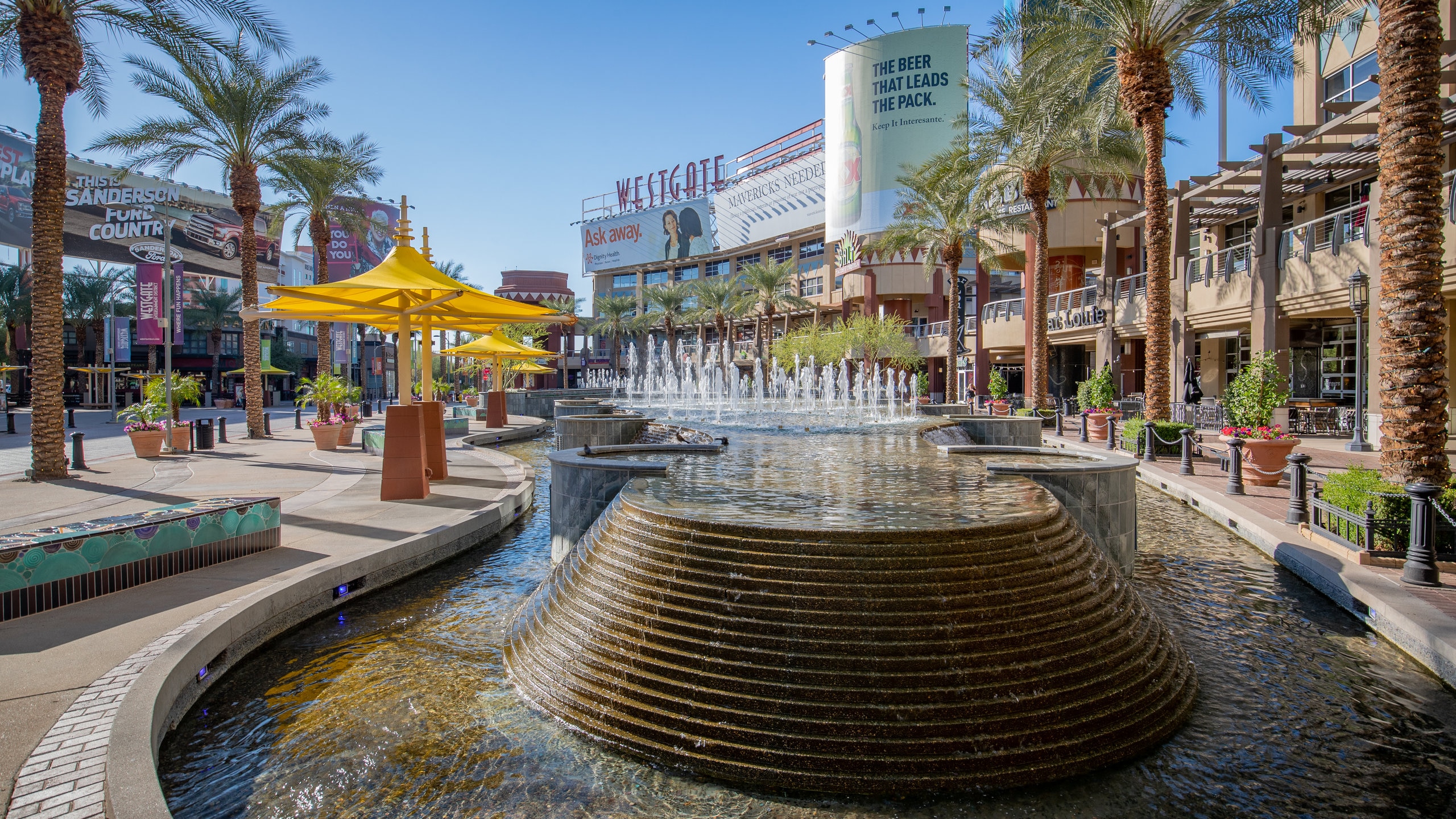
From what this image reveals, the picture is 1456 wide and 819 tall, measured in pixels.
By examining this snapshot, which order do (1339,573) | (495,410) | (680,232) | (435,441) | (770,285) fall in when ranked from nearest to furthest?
(1339,573), (435,441), (495,410), (770,285), (680,232)

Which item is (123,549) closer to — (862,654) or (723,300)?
(862,654)

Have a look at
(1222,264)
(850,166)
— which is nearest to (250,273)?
(1222,264)

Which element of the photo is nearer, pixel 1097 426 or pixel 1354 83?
pixel 1097 426

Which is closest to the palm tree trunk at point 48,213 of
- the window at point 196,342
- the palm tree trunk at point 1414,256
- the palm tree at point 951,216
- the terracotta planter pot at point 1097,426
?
the palm tree trunk at point 1414,256

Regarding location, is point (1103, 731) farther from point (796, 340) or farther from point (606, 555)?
point (796, 340)

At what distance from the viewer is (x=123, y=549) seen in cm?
711

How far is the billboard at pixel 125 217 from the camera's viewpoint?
1889 inches

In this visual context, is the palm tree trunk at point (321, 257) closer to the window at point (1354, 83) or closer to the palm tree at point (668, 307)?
the window at point (1354, 83)

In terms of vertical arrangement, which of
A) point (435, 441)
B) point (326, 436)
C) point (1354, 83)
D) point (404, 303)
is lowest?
point (326, 436)

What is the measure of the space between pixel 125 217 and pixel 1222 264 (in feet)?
215

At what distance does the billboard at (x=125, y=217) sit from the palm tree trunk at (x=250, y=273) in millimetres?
22885

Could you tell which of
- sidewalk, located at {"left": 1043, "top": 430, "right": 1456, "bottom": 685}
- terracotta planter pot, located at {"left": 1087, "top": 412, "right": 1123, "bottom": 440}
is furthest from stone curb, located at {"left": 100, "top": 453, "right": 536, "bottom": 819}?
terracotta planter pot, located at {"left": 1087, "top": 412, "right": 1123, "bottom": 440}

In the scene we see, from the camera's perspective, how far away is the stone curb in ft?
12.8

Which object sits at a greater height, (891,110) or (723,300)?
(891,110)
